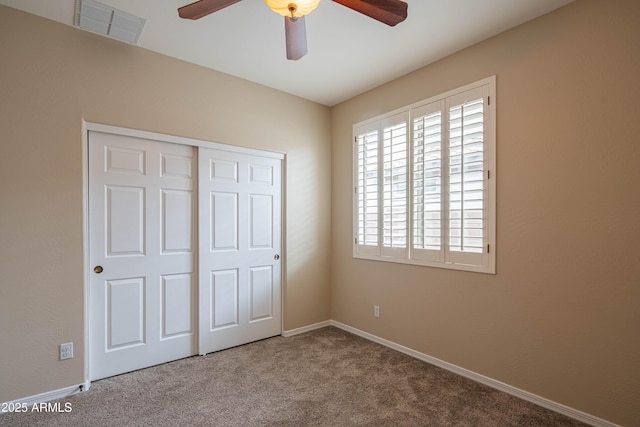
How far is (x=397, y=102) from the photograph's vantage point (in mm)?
3332

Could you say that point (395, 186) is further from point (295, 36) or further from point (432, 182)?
point (295, 36)

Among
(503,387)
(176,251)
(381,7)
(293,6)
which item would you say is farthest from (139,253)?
(503,387)

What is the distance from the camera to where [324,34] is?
2.58 meters

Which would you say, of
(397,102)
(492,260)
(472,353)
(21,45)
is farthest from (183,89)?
(472,353)

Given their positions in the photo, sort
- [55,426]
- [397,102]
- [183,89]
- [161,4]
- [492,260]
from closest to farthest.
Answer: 1. [55,426]
2. [161,4]
3. [492,260]
4. [183,89]
5. [397,102]

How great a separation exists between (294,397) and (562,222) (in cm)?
232

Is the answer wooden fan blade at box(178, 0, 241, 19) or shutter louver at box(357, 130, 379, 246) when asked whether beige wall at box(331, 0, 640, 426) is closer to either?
shutter louver at box(357, 130, 379, 246)

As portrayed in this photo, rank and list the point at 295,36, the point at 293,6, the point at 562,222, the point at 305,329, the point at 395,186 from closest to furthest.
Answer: the point at 293,6
the point at 295,36
the point at 562,222
the point at 395,186
the point at 305,329

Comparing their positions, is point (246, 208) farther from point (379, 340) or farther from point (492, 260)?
point (492, 260)

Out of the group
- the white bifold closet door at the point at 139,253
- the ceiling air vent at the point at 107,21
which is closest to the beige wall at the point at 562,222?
the white bifold closet door at the point at 139,253

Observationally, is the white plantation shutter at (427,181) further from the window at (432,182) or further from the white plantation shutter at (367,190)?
the white plantation shutter at (367,190)

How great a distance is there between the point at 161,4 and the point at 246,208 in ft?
6.29

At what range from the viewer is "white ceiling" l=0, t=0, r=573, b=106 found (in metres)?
2.24

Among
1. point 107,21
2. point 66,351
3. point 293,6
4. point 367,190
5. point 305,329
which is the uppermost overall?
point 107,21
